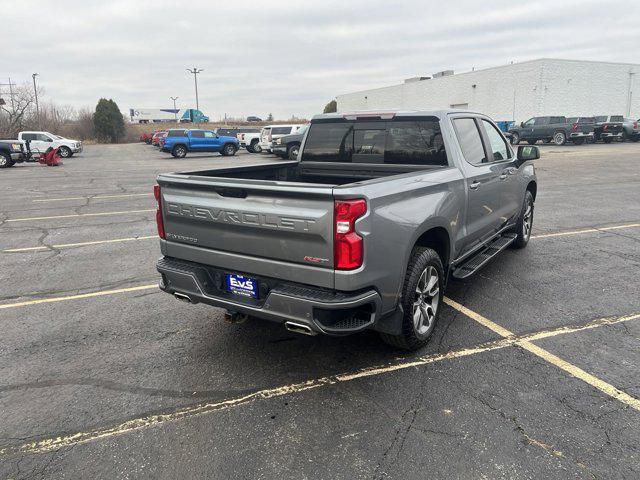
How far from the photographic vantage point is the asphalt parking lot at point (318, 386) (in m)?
2.61

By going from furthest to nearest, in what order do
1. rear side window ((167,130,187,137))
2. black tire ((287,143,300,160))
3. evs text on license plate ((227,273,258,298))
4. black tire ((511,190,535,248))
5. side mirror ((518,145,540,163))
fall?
1. rear side window ((167,130,187,137))
2. black tire ((287,143,300,160))
3. black tire ((511,190,535,248))
4. side mirror ((518,145,540,163))
5. evs text on license plate ((227,273,258,298))

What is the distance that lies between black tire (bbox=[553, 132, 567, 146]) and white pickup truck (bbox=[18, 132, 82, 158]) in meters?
32.5

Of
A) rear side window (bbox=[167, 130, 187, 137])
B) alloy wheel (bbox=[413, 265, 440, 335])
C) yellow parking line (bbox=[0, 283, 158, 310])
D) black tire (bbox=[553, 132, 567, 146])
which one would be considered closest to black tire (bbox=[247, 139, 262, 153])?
rear side window (bbox=[167, 130, 187, 137])

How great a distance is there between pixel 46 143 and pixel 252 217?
31580 millimetres

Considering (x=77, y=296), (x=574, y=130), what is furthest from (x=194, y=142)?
(x=77, y=296)

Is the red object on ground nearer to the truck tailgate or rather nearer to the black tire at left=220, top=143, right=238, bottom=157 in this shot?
the black tire at left=220, top=143, right=238, bottom=157

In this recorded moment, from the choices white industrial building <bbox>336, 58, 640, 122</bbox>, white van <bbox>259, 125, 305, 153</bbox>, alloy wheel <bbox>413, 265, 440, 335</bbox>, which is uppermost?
white industrial building <bbox>336, 58, 640, 122</bbox>

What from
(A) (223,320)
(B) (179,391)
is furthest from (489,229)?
(B) (179,391)

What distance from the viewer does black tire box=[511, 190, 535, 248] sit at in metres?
6.45

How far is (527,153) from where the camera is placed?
586 cm

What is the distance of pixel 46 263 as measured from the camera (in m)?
6.36

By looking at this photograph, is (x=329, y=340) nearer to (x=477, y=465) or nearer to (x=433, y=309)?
(x=433, y=309)

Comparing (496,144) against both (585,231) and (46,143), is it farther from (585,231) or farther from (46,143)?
(46,143)

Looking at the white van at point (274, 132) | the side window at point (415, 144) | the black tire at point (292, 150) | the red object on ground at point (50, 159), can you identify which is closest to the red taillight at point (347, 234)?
the side window at point (415, 144)
